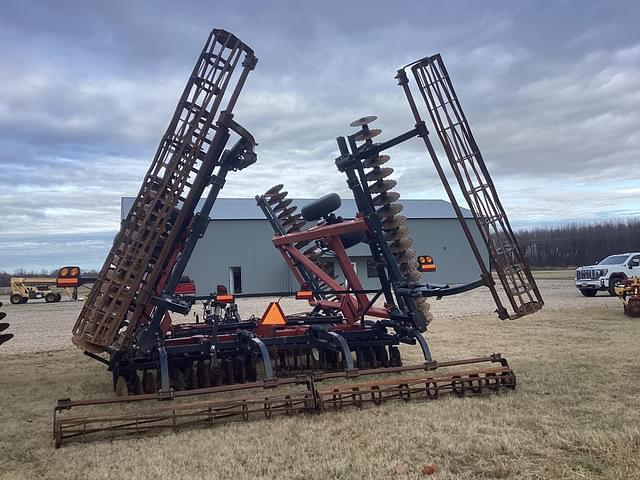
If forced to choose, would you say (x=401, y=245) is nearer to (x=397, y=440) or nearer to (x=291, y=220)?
(x=291, y=220)

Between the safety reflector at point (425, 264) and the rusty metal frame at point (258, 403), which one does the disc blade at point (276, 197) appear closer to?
the safety reflector at point (425, 264)

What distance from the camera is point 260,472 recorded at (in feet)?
14.0

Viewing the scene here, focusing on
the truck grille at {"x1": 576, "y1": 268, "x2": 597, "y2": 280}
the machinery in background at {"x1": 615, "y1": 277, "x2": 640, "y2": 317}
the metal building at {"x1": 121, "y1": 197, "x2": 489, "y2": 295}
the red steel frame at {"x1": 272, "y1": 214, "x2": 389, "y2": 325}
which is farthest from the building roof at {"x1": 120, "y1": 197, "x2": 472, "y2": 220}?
the red steel frame at {"x1": 272, "y1": 214, "x2": 389, "y2": 325}

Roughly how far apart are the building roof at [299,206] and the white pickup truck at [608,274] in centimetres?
987

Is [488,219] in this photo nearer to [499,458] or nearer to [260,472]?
[499,458]

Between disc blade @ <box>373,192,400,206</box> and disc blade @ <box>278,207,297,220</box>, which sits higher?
disc blade @ <box>278,207,297,220</box>

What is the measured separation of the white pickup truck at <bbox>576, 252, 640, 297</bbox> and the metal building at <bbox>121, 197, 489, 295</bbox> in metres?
10.1

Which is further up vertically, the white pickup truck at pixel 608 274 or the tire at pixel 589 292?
the white pickup truck at pixel 608 274

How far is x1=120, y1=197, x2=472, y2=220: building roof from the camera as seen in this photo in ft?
111

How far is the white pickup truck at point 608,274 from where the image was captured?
2297cm

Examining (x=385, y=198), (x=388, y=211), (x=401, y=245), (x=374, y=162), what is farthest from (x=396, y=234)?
(x=374, y=162)

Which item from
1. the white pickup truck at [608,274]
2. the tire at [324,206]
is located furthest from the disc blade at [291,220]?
the white pickup truck at [608,274]

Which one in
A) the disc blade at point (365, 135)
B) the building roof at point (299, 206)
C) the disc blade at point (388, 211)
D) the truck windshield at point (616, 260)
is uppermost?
the building roof at point (299, 206)

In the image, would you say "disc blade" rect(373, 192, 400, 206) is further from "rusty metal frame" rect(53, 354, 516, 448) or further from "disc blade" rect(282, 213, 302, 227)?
"disc blade" rect(282, 213, 302, 227)
